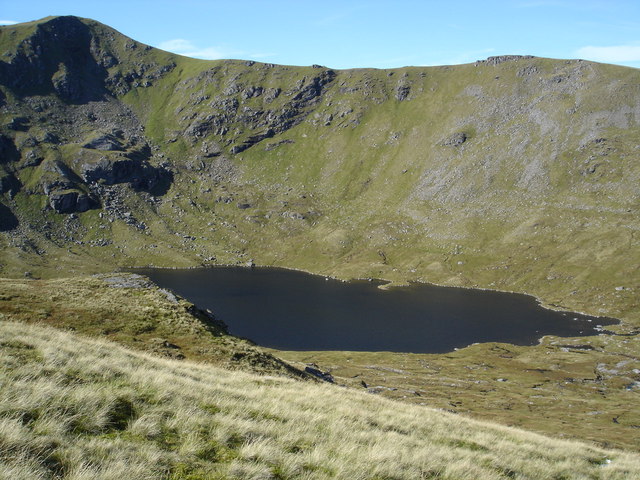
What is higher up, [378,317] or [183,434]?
[183,434]

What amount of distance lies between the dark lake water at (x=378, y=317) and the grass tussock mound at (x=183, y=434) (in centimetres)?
11316

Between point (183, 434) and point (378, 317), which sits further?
point (378, 317)

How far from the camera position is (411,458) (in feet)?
44.5

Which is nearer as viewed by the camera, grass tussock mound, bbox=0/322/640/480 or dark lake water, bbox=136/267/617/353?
grass tussock mound, bbox=0/322/640/480

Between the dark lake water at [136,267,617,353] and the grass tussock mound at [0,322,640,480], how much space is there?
113 m

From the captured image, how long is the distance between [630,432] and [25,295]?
305ft

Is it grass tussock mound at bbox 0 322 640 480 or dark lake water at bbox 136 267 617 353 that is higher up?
grass tussock mound at bbox 0 322 640 480

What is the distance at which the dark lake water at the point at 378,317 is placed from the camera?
138625 mm

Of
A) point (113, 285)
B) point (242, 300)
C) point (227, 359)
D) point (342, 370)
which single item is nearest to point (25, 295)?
point (113, 285)

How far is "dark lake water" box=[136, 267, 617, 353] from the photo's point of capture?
138625 mm

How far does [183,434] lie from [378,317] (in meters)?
152

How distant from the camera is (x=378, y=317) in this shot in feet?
524

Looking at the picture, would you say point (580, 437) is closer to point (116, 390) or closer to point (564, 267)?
point (116, 390)

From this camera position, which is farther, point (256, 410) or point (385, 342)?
point (385, 342)
